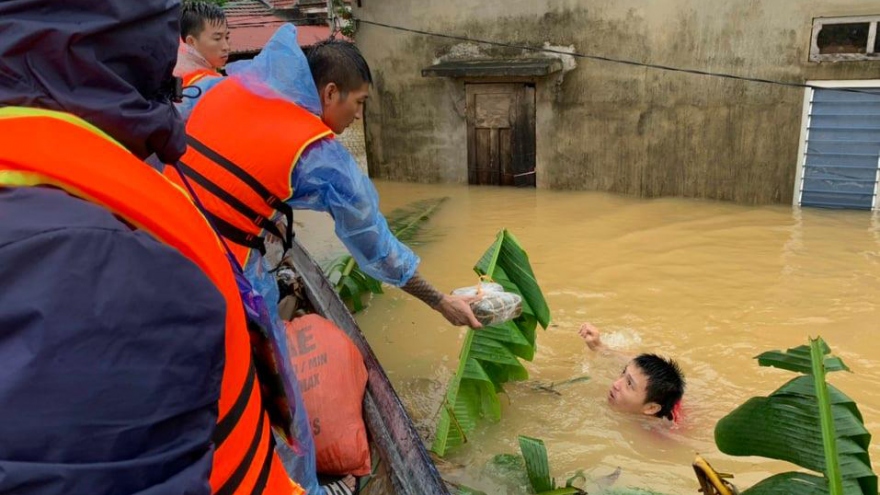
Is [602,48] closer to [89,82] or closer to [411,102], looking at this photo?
[411,102]

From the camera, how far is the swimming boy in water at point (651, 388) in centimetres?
375

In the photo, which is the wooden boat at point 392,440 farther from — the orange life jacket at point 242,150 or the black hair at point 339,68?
the black hair at point 339,68

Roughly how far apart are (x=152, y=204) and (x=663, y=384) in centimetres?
343

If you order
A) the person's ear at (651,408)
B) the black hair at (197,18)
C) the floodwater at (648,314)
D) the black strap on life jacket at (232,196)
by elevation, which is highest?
the black hair at (197,18)

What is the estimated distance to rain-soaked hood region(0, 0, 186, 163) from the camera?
82 cm

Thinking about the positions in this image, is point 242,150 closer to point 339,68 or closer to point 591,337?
point 339,68

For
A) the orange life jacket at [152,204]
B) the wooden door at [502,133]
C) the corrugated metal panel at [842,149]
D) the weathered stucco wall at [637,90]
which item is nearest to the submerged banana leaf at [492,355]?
the orange life jacket at [152,204]

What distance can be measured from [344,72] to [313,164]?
0.41 meters

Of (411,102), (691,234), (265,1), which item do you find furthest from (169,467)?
(265,1)

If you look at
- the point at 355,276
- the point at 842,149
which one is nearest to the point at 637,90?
the point at 842,149

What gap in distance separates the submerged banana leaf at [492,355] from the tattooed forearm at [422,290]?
2.14 feet

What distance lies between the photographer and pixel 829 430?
166cm

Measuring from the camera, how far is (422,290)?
2.79 m

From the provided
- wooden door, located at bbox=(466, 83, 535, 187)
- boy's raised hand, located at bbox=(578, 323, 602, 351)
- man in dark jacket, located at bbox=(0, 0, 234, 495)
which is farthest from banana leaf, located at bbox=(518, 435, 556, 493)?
wooden door, located at bbox=(466, 83, 535, 187)
